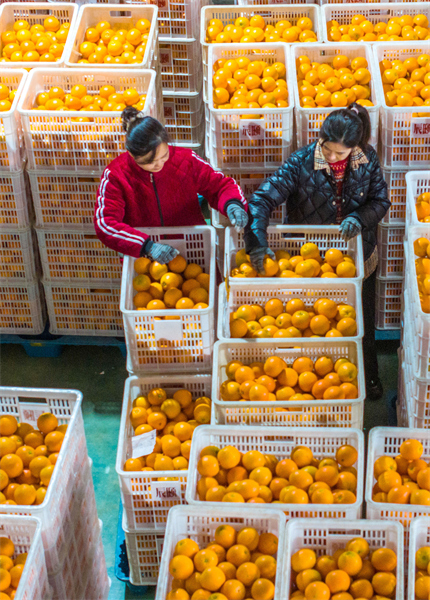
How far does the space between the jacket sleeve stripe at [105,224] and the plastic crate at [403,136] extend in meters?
1.76

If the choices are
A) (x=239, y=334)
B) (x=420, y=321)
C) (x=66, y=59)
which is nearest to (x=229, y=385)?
(x=239, y=334)

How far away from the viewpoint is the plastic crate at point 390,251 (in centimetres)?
536

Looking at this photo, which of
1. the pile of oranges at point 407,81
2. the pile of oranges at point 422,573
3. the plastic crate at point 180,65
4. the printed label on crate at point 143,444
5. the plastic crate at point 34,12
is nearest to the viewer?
the pile of oranges at point 422,573

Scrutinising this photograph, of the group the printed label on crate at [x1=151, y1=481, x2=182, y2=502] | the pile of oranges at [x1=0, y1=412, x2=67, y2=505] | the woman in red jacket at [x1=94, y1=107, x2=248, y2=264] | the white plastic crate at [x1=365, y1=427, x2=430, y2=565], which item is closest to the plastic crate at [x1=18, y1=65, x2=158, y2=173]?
the woman in red jacket at [x1=94, y1=107, x2=248, y2=264]

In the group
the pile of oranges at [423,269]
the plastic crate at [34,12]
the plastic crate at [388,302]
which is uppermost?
the plastic crate at [34,12]

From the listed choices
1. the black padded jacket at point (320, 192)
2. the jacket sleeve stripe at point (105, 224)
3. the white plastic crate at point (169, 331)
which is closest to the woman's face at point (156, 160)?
the jacket sleeve stripe at point (105, 224)

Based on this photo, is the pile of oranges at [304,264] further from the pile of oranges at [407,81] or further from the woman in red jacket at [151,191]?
the pile of oranges at [407,81]

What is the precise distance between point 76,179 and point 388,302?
92.6 inches

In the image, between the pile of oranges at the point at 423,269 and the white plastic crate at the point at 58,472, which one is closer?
the white plastic crate at the point at 58,472

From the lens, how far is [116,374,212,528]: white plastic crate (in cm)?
395

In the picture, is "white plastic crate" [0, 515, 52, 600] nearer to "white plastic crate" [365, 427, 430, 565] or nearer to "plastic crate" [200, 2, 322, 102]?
"white plastic crate" [365, 427, 430, 565]

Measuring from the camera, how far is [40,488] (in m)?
3.52

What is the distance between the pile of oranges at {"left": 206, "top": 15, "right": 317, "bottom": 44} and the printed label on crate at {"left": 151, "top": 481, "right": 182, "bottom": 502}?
329 centimetres

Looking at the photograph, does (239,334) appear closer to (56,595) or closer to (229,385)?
(229,385)
